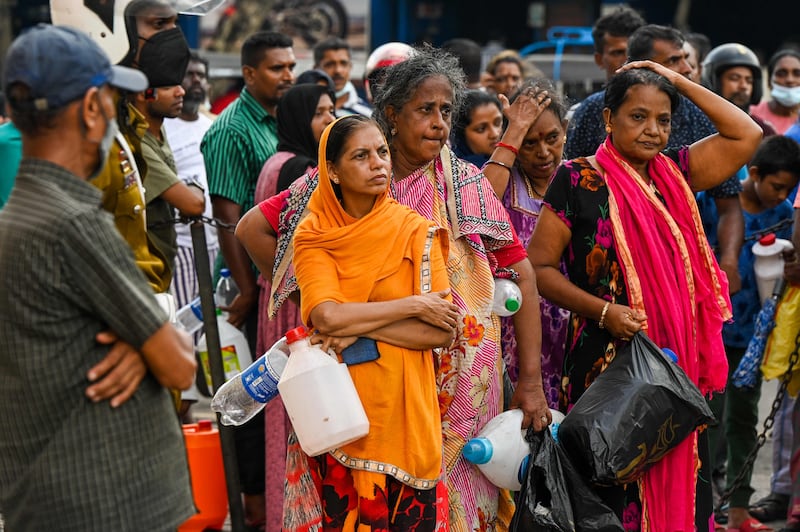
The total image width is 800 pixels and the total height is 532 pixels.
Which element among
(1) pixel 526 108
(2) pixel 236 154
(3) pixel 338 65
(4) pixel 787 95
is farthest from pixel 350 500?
(4) pixel 787 95

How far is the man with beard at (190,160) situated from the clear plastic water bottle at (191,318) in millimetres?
107

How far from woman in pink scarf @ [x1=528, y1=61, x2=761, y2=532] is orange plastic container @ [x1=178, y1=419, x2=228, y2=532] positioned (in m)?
1.73

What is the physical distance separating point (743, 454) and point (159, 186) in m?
3.12

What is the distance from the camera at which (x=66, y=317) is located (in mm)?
2555

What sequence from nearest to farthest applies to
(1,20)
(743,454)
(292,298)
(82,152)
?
(82,152) → (292,298) → (743,454) → (1,20)

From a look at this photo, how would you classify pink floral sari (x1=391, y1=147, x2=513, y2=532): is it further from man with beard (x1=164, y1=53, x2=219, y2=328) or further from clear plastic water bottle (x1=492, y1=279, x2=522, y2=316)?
man with beard (x1=164, y1=53, x2=219, y2=328)

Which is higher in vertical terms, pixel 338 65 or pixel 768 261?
pixel 338 65

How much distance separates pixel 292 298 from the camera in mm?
3957

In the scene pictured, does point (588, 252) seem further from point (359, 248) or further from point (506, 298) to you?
point (359, 248)

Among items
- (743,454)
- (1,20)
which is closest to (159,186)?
(743,454)

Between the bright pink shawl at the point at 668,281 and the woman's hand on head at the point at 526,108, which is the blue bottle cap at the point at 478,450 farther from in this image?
the woman's hand on head at the point at 526,108

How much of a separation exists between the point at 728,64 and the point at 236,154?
10.7ft

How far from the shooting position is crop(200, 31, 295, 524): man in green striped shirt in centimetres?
518

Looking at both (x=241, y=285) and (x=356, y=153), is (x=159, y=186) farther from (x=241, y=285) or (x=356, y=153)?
(x=356, y=153)
